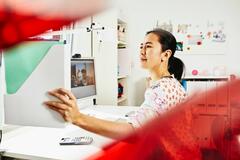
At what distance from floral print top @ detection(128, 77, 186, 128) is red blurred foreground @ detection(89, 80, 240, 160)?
0.08 feet

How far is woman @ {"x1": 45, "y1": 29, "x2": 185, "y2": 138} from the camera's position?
198 mm

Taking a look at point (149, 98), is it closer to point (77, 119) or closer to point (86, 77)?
point (77, 119)

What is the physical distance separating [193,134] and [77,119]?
107 mm

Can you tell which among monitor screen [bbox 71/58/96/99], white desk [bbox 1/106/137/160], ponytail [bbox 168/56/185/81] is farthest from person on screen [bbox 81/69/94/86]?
ponytail [bbox 168/56/185/81]

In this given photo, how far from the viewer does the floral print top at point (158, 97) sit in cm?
21

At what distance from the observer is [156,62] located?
233mm

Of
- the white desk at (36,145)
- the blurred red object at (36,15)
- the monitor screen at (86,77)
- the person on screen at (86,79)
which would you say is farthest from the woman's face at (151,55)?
the person on screen at (86,79)

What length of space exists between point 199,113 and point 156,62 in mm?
66

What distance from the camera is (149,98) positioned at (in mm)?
254

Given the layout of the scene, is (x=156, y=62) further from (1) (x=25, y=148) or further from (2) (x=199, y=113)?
(1) (x=25, y=148)

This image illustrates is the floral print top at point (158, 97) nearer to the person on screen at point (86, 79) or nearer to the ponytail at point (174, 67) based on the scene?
the ponytail at point (174, 67)

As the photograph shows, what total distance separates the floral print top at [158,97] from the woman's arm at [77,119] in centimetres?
1

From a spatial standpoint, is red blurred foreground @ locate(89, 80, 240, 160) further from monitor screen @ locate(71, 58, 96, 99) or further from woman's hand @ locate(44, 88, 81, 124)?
monitor screen @ locate(71, 58, 96, 99)

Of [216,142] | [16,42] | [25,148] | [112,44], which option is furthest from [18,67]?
[112,44]
